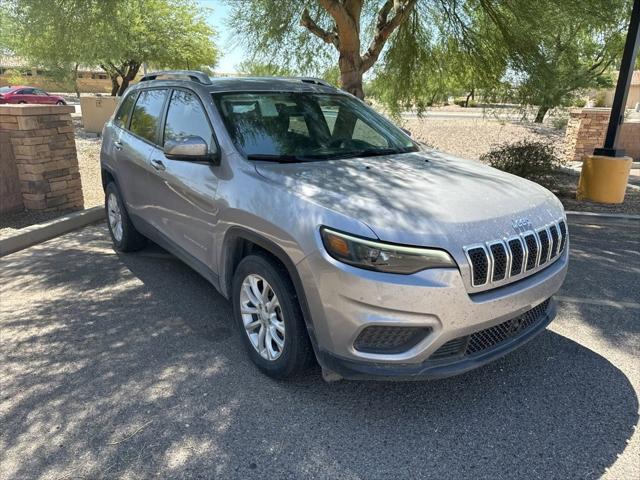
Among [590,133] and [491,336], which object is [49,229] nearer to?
[491,336]

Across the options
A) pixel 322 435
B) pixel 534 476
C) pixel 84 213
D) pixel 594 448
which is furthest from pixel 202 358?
pixel 84 213

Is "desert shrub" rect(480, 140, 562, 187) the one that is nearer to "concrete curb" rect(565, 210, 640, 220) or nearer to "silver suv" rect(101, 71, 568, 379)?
"concrete curb" rect(565, 210, 640, 220)

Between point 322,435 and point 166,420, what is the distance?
0.89 m

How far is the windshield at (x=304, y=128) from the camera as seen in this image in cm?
348

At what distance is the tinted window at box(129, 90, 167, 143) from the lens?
14.6ft

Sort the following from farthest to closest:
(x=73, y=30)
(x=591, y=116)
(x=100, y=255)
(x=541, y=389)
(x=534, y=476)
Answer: (x=591, y=116), (x=73, y=30), (x=100, y=255), (x=541, y=389), (x=534, y=476)

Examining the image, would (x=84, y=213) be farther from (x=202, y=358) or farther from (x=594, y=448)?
(x=594, y=448)

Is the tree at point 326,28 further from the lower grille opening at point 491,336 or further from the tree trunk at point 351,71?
the lower grille opening at point 491,336

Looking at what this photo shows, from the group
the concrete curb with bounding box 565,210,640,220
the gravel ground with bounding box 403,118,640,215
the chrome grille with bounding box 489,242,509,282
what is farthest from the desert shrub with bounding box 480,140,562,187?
the chrome grille with bounding box 489,242,509,282

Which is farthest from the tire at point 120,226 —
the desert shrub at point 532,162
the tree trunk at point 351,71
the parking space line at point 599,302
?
the desert shrub at point 532,162

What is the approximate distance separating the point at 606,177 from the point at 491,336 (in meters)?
6.37

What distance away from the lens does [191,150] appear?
329 centimetres

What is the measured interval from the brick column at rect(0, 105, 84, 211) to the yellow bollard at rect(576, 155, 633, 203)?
25.8 feet

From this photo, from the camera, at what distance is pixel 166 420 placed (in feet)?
9.20
